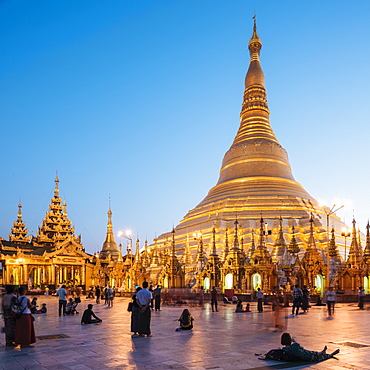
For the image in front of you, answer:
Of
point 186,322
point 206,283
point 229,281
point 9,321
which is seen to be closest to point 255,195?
point 206,283

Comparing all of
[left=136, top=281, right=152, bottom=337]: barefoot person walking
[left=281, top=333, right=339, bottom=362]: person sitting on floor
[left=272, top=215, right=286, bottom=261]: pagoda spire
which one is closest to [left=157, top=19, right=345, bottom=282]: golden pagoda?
[left=272, top=215, right=286, bottom=261]: pagoda spire

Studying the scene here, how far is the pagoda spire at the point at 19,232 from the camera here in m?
67.1

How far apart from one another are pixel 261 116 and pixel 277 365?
62.0 metres

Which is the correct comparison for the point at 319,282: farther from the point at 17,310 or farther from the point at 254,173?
the point at 17,310

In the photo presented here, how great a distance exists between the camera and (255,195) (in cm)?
5712

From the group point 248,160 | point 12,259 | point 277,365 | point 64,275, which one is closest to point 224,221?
point 248,160

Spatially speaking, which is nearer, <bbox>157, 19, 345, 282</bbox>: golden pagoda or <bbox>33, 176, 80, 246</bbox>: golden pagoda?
<bbox>157, 19, 345, 282</bbox>: golden pagoda

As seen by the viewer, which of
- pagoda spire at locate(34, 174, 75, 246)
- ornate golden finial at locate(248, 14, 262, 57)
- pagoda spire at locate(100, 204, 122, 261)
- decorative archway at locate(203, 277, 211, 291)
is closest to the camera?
decorative archway at locate(203, 277, 211, 291)

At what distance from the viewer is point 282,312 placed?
12844 mm

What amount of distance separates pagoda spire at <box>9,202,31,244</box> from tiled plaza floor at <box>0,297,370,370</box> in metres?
56.4

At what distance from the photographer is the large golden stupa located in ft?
170

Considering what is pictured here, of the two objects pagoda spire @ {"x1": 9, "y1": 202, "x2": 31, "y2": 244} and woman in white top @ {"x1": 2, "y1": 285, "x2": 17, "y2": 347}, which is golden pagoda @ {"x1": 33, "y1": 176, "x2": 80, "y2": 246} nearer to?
pagoda spire @ {"x1": 9, "y1": 202, "x2": 31, "y2": 244}

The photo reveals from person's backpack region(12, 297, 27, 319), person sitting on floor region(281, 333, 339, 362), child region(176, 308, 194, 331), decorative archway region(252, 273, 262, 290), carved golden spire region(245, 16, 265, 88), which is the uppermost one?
carved golden spire region(245, 16, 265, 88)

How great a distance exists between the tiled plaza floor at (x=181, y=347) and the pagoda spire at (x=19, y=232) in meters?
56.4
